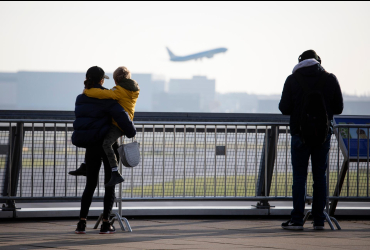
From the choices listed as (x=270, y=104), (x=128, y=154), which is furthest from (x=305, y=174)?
(x=270, y=104)

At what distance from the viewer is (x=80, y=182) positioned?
6918 millimetres

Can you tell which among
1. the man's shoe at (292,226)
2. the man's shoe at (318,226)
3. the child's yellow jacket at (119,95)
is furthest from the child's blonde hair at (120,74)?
the man's shoe at (318,226)

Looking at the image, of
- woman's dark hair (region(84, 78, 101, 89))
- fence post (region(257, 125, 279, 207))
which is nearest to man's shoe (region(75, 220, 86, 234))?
woman's dark hair (region(84, 78, 101, 89))

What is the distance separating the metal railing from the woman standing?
1.14 m

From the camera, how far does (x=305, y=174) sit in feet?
18.6

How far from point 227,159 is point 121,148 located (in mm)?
1980

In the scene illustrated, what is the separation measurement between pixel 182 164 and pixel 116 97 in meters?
1.88

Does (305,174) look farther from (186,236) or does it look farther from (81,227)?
(81,227)

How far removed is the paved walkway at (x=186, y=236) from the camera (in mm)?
4555

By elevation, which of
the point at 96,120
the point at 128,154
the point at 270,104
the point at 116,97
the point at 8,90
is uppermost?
the point at 8,90

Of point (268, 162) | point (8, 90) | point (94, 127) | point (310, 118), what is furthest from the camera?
point (8, 90)

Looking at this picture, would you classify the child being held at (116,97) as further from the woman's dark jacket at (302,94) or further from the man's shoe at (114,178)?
the woman's dark jacket at (302,94)

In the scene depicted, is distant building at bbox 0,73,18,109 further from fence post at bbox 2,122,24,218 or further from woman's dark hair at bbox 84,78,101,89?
woman's dark hair at bbox 84,78,101,89

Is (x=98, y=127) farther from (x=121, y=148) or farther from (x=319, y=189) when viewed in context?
(x=319, y=189)
